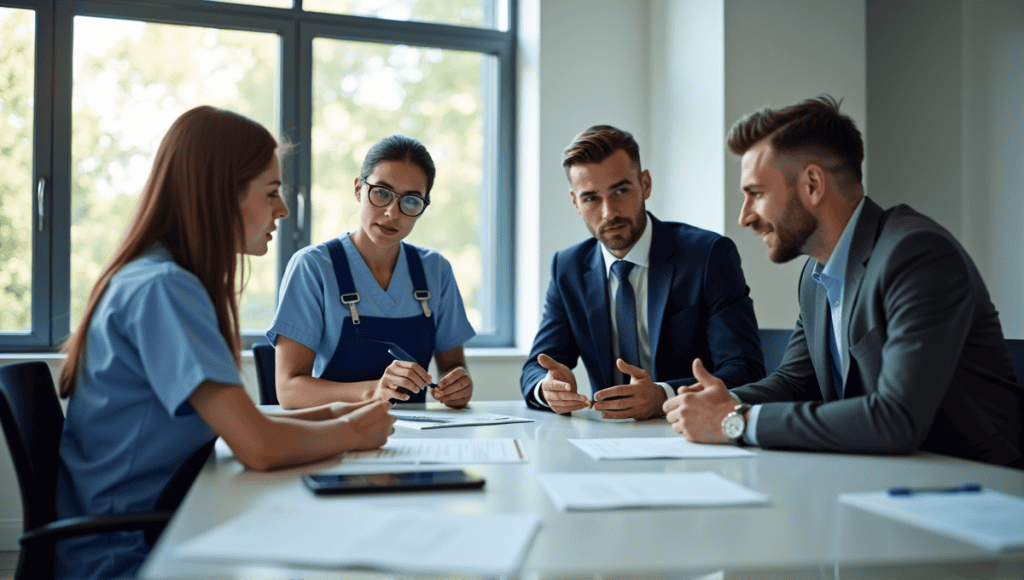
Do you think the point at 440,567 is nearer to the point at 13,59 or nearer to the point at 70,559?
the point at 70,559

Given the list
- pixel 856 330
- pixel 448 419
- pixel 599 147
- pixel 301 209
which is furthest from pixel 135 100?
pixel 856 330

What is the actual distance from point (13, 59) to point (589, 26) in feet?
8.43

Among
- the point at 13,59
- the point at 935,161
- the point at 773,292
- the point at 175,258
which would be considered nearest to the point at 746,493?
the point at 175,258

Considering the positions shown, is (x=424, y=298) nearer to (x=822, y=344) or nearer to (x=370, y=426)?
(x=370, y=426)

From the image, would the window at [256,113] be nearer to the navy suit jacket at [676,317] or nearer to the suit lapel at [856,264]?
the navy suit jacket at [676,317]

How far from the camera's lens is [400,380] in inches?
73.6

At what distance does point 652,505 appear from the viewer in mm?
974

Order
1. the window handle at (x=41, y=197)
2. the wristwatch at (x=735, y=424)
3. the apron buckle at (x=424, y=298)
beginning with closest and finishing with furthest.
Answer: the wristwatch at (x=735, y=424)
the apron buckle at (x=424, y=298)
the window handle at (x=41, y=197)

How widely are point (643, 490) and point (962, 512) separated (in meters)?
0.39

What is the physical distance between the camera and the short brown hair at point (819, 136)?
1.70 metres

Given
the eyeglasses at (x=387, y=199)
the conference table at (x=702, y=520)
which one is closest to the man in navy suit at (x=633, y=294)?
the eyeglasses at (x=387, y=199)

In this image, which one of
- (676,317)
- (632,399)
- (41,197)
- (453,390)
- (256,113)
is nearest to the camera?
(632,399)

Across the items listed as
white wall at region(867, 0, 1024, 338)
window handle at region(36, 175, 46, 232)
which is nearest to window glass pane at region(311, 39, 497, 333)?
window handle at region(36, 175, 46, 232)

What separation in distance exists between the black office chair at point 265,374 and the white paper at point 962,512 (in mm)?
1690
